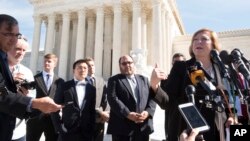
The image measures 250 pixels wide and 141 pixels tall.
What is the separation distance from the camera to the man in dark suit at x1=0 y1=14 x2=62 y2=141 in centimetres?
306

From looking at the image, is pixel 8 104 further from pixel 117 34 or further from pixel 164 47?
pixel 117 34

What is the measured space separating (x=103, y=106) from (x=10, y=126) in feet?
14.7

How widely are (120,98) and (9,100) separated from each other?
3.12 meters

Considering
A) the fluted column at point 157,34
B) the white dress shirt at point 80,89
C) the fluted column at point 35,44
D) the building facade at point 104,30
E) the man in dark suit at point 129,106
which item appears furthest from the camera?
the fluted column at point 35,44

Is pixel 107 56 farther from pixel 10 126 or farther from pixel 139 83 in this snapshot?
pixel 10 126

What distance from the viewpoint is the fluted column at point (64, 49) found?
39312mm

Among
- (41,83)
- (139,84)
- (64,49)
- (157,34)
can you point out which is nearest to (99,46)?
(64,49)

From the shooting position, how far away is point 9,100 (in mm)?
3053

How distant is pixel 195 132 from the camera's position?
221 centimetres

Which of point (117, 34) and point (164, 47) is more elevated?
point (117, 34)

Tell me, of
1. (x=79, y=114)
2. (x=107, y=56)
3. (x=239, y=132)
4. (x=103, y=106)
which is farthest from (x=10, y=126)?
(x=107, y=56)

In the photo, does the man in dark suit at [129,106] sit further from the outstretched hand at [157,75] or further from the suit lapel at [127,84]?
the outstretched hand at [157,75]

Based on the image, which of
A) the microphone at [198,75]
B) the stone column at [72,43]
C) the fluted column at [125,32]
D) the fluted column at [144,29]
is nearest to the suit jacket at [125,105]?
the microphone at [198,75]

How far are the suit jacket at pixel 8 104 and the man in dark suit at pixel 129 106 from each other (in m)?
2.60
